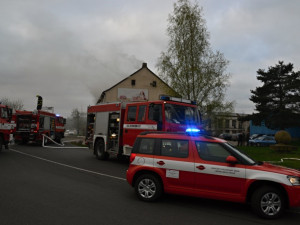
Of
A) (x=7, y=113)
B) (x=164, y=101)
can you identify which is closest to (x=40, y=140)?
(x=7, y=113)

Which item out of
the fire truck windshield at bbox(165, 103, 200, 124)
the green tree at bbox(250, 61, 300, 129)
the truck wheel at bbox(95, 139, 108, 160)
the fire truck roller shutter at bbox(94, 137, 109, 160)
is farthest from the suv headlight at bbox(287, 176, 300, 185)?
the green tree at bbox(250, 61, 300, 129)

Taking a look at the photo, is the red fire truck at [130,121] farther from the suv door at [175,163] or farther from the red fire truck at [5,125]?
the red fire truck at [5,125]

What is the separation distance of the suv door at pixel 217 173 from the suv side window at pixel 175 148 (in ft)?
0.85

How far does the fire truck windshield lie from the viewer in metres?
10.5

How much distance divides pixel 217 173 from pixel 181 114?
507cm

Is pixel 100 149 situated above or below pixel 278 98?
below

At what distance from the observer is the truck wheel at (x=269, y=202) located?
215 inches

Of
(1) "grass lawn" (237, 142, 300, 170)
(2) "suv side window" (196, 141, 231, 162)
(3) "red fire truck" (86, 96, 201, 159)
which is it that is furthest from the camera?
(1) "grass lawn" (237, 142, 300, 170)

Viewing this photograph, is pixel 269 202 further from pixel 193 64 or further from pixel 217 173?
pixel 193 64

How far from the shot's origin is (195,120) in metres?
11.1

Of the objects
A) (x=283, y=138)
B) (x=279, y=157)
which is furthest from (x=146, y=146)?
(x=283, y=138)

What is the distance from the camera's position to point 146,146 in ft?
22.4

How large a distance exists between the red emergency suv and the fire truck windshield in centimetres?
359

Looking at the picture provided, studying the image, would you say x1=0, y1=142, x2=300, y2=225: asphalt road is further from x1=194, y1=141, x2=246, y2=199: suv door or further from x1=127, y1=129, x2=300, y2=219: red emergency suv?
x1=194, y1=141, x2=246, y2=199: suv door
